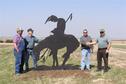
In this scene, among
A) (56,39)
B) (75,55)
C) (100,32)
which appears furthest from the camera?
(75,55)

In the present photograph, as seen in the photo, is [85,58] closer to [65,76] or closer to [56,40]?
[56,40]

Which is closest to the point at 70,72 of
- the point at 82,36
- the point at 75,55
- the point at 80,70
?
the point at 80,70

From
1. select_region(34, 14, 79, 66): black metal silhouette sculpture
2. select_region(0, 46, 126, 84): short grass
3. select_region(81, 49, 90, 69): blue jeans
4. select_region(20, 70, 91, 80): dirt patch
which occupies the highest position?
select_region(34, 14, 79, 66): black metal silhouette sculpture

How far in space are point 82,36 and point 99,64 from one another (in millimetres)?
1378

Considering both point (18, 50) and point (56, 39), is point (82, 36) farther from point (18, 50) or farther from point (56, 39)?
point (18, 50)

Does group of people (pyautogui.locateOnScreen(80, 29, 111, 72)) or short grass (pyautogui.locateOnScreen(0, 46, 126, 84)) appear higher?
group of people (pyautogui.locateOnScreen(80, 29, 111, 72))

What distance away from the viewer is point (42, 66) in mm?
18125

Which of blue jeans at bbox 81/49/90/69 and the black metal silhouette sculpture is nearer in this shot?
blue jeans at bbox 81/49/90/69

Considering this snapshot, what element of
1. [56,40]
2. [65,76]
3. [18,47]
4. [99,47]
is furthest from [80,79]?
[18,47]

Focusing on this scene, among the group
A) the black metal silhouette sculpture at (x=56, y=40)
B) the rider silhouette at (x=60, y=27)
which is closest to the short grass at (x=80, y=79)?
the black metal silhouette sculpture at (x=56, y=40)

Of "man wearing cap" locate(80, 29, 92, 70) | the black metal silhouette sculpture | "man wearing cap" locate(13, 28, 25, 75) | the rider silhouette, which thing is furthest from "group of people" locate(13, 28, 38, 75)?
"man wearing cap" locate(80, 29, 92, 70)

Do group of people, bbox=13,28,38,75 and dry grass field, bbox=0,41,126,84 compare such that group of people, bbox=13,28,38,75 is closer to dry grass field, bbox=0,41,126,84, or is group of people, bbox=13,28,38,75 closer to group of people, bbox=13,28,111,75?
group of people, bbox=13,28,111,75

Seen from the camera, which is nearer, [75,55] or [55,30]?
[55,30]

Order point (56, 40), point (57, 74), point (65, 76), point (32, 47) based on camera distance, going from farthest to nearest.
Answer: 1. point (56, 40)
2. point (32, 47)
3. point (57, 74)
4. point (65, 76)
